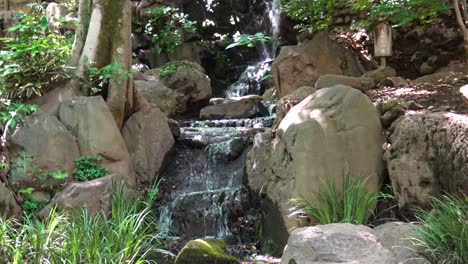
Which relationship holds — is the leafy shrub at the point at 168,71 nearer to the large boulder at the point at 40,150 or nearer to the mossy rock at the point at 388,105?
the large boulder at the point at 40,150

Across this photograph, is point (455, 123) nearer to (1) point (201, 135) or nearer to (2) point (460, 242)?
(2) point (460, 242)

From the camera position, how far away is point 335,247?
3869 mm

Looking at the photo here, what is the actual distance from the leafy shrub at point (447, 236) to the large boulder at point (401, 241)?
66 mm

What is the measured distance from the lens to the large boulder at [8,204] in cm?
546

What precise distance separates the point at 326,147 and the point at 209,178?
2786 millimetres

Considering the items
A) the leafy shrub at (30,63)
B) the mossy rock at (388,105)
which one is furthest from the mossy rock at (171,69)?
the mossy rock at (388,105)

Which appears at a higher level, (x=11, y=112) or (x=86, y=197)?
(x=11, y=112)

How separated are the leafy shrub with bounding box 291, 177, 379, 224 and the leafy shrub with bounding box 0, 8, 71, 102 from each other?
4047mm

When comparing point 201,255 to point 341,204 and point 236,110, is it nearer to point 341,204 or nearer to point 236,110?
point 341,204

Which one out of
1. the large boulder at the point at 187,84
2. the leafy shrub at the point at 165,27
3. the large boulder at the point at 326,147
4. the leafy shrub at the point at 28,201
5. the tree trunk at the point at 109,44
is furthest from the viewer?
the leafy shrub at the point at 165,27

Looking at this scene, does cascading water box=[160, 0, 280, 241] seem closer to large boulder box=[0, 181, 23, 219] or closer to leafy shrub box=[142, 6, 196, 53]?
large boulder box=[0, 181, 23, 219]

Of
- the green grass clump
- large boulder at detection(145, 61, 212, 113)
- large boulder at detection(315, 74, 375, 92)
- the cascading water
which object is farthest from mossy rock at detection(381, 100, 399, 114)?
large boulder at detection(145, 61, 212, 113)

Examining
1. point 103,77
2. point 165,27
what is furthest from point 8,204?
point 165,27

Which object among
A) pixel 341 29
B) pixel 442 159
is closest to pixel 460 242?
pixel 442 159
